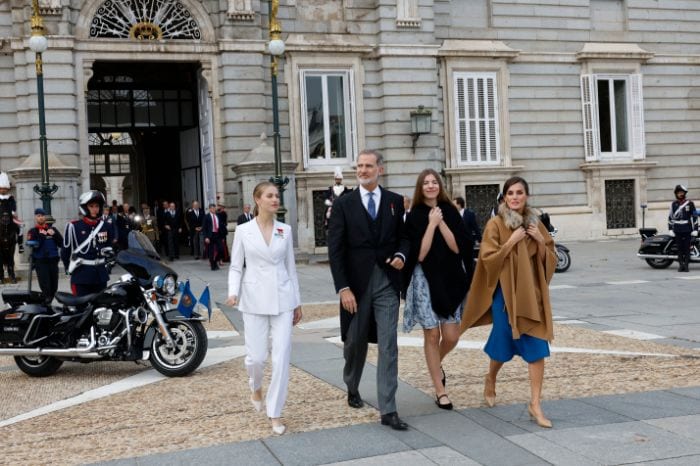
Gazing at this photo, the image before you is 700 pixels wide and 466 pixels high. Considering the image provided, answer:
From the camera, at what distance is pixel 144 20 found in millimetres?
21500

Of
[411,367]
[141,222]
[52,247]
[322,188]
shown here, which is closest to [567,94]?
[322,188]

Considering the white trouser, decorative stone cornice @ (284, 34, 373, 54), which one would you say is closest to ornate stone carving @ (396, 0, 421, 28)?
decorative stone cornice @ (284, 34, 373, 54)

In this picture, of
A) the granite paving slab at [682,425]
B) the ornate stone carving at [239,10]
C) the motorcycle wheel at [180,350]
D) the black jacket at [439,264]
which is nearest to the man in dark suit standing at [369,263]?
the black jacket at [439,264]

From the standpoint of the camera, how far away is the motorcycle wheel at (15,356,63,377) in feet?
27.2

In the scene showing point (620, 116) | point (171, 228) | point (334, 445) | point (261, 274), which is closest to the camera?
point (334, 445)

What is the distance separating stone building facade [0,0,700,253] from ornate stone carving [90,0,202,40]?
0.05 metres

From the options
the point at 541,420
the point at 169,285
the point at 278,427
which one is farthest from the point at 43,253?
the point at 541,420

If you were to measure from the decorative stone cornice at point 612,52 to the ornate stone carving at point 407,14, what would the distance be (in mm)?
5570

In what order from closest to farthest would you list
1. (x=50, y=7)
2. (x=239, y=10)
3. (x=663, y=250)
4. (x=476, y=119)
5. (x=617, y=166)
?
(x=663, y=250) < (x=50, y=7) < (x=239, y=10) < (x=476, y=119) < (x=617, y=166)

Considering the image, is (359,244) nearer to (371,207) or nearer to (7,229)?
(371,207)

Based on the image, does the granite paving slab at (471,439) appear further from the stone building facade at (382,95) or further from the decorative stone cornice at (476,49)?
the decorative stone cornice at (476,49)

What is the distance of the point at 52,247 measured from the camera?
1391 centimetres

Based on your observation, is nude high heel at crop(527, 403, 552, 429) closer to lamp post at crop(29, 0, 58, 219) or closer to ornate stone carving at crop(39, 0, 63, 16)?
lamp post at crop(29, 0, 58, 219)

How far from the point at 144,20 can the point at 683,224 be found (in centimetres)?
1347
